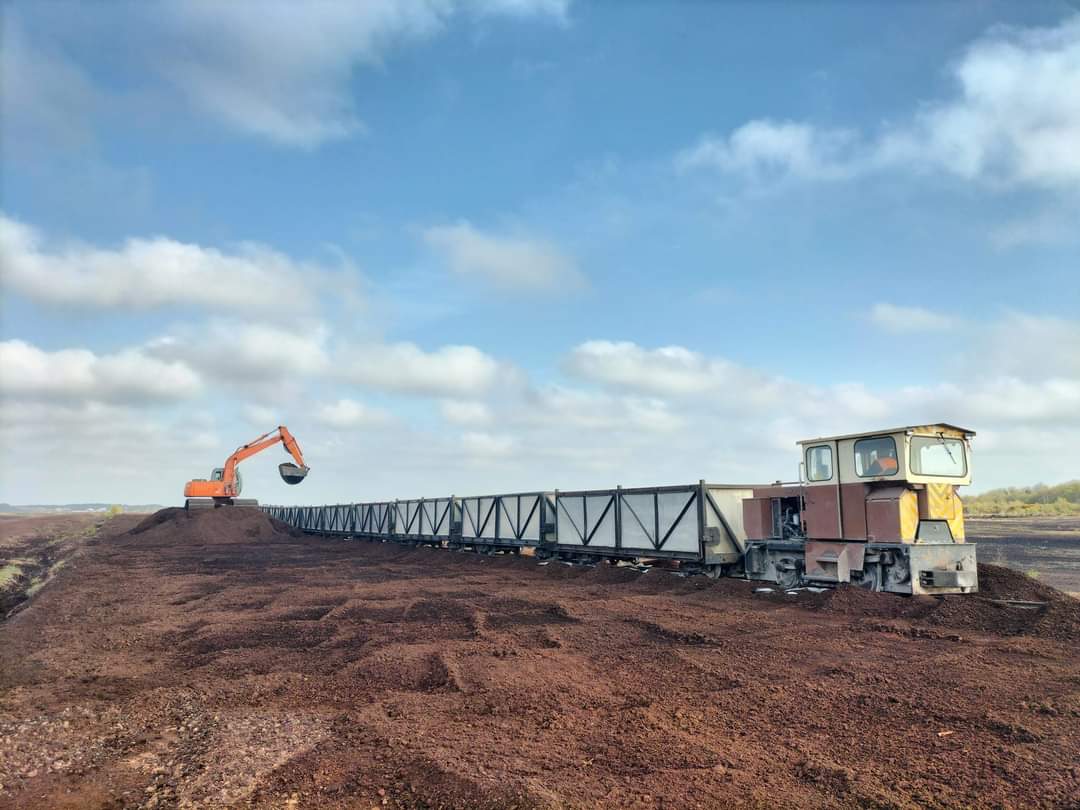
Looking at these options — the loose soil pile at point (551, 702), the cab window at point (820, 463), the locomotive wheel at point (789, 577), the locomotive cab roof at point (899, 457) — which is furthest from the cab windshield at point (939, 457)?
the locomotive wheel at point (789, 577)

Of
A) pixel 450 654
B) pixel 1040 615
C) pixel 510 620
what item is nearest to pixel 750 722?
pixel 450 654

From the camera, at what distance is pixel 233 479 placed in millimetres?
42125

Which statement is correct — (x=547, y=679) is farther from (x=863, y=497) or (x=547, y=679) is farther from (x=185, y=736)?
(x=863, y=497)

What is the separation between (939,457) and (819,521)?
8.18 ft

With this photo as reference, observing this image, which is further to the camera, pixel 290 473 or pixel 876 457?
pixel 290 473

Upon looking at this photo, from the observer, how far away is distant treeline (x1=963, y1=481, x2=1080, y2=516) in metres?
57.0

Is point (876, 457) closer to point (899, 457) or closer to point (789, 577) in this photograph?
point (899, 457)

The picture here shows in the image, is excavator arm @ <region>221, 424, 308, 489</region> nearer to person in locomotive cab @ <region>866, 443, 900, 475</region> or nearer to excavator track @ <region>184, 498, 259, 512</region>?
excavator track @ <region>184, 498, 259, 512</region>

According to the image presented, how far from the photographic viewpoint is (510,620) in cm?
1170

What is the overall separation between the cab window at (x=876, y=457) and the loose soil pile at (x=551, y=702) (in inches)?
94.3

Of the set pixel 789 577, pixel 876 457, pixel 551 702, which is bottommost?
pixel 551 702

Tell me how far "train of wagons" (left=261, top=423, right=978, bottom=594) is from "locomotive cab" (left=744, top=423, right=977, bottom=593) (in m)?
0.02

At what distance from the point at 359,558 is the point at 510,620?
17.4 metres

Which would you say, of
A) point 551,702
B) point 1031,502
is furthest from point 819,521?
point 1031,502
